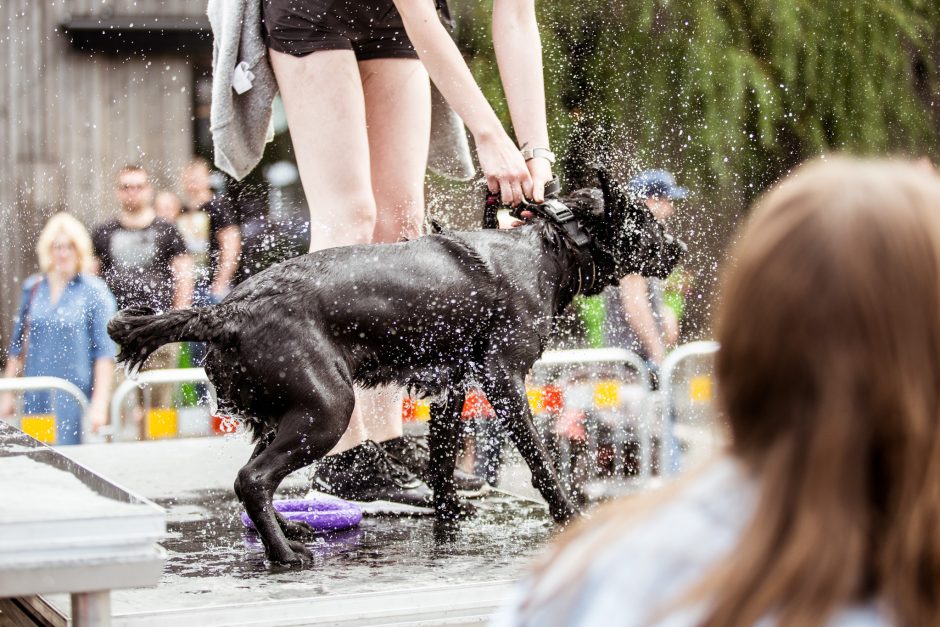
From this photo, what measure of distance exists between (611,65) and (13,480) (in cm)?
509

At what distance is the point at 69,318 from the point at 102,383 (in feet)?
1.14

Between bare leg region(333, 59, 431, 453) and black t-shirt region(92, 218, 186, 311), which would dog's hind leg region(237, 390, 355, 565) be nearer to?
bare leg region(333, 59, 431, 453)

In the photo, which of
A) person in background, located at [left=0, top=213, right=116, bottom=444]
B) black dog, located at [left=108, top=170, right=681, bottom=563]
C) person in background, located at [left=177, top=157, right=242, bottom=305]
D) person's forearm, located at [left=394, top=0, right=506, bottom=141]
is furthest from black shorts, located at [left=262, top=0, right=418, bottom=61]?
person in background, located at [left=0, top=213, right=116, bottom=444]

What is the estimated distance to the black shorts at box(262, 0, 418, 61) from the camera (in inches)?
129

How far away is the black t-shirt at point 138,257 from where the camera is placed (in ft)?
18.9

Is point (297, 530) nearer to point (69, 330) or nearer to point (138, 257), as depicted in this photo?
point (69, 330)

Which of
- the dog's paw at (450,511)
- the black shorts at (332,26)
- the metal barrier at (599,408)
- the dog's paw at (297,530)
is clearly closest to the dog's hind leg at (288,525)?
the dog's paw at (297,530)

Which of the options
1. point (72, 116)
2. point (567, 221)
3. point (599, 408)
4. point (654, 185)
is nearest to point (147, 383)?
point (599, 408)

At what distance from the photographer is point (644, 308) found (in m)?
6.11

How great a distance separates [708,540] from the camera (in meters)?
0.99

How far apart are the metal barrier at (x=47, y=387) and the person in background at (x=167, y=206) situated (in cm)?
116

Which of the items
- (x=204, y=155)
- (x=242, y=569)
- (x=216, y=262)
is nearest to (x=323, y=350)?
(x=242, y=569)

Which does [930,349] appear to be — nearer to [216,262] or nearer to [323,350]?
[323,350]

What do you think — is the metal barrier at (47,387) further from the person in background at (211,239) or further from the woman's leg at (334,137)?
the woman's leg at (334,137)
